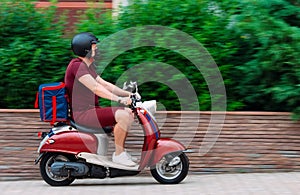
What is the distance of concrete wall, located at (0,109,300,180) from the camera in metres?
8.88

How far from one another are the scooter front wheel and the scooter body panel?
838 millimetres

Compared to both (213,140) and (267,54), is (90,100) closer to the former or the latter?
(213,140)

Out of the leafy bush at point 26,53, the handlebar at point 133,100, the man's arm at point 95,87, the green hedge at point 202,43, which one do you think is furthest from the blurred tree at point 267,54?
the leafy bush at point 26,53

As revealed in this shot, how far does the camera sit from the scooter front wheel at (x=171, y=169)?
325 inches

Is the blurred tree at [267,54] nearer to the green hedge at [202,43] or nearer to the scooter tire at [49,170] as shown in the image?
the green hedge at [202,43]

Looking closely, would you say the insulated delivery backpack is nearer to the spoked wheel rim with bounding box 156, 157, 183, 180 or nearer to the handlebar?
the handlebar

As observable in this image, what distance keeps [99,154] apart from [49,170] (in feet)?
2.17

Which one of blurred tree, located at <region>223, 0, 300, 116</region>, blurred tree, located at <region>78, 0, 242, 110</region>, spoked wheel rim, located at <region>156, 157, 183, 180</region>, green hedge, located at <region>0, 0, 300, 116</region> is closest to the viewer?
spoked wheel rim, located at <region>156, 157, 183, 180</region>

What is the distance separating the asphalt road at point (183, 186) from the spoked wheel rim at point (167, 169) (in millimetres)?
140

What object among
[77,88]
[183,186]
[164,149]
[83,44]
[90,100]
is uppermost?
[83,44]

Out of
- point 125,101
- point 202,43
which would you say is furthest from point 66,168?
point 202,43

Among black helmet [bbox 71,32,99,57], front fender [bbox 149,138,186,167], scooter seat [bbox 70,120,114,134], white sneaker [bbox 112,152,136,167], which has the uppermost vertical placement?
black helmet [bbox 71,32,99,57]

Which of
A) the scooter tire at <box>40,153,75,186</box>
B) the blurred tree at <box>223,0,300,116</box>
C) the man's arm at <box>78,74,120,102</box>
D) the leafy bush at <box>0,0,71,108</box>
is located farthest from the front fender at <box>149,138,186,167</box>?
the leafy bush at <box>0,0,71,108</box>

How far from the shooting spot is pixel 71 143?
323 inches
